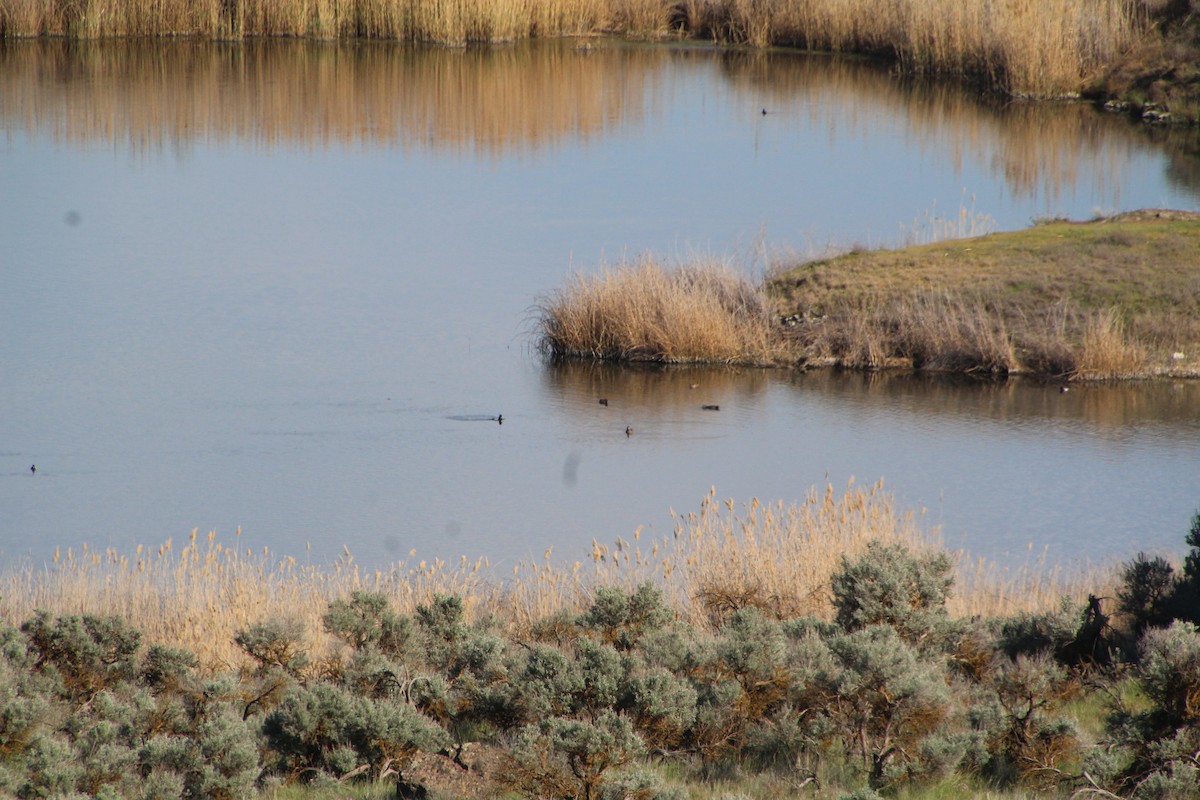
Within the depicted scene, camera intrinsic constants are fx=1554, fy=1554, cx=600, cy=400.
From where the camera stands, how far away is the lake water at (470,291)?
16609mm

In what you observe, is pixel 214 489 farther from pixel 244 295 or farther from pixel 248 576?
pixel 244 295

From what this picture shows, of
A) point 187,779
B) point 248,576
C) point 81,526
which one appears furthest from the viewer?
point 81,526

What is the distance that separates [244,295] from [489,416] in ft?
22.6

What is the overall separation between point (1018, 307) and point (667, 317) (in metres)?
4.69

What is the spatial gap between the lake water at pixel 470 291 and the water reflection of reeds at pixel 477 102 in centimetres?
15

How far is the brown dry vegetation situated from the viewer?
2017 centimetres

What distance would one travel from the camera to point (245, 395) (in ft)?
66.4

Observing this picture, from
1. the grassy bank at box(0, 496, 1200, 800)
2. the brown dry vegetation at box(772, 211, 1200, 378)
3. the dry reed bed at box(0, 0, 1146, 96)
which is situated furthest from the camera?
the dry reed bed at box(0, 0, 1146, 96)

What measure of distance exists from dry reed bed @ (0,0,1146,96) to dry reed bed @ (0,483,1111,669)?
2910cm

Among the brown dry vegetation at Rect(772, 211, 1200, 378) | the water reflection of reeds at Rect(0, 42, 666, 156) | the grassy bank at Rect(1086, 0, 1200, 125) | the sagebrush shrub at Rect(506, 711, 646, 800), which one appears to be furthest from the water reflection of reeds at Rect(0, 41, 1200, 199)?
the sagebrush shrub at Rect(506, 711, 646, 800)

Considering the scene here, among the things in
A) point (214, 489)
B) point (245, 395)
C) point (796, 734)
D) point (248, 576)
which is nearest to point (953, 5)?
point (245, 395)

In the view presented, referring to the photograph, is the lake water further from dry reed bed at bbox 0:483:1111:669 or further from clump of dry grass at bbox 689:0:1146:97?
dry reed bed at bbox 0:483:1111:669

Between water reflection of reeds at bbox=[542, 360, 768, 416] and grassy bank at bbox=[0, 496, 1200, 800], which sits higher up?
water reflection of reeds at bbox=[542, 360, 768, 416]

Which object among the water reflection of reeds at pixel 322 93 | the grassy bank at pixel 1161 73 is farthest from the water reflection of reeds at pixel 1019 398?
the grassy bank at pixel 1161 73
